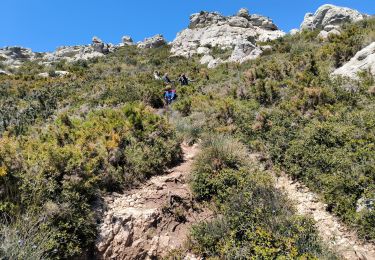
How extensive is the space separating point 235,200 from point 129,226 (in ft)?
6.84

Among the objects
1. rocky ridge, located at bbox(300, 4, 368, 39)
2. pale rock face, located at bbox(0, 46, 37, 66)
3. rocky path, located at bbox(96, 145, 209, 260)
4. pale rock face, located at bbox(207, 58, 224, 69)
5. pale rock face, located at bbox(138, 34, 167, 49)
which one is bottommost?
rocky path, located at bbox(96, 145, 209, 260)

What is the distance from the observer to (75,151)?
20.3ft

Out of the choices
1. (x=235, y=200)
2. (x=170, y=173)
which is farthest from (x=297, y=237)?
(x=170, y=173)

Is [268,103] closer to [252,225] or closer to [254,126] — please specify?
[254,126]

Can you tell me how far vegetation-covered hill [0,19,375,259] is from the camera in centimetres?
479

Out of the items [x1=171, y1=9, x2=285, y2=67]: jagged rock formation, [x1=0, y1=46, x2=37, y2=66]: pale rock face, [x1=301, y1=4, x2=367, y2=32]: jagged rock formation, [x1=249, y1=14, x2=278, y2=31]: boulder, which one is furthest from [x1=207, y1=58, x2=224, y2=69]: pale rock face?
[x1=0, y1=46, x2=37, y2=66]: pale rock face

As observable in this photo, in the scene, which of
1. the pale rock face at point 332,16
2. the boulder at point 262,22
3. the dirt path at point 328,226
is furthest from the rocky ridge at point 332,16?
the dirt path at point 328,226

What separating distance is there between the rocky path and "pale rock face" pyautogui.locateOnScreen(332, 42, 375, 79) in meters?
7.84

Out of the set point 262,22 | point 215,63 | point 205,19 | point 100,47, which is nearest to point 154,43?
point 100,47

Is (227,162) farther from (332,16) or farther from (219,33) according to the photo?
(219,33)

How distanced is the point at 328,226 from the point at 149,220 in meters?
3.40

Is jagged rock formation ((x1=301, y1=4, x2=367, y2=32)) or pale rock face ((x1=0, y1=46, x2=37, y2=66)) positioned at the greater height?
jagged rock formation ((x1=301, y1=4, x2=367, y2=32))

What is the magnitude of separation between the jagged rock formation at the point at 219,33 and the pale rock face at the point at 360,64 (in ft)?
45.6

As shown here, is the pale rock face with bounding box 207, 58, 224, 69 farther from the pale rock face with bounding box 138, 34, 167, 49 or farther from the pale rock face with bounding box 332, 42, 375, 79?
the pale rock face with bounding box 138, 34, 167, 49
